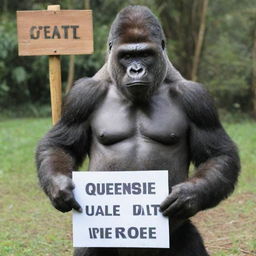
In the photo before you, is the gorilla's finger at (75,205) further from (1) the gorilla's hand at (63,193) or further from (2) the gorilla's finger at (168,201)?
(2) the gorilla's finger at (168,201)

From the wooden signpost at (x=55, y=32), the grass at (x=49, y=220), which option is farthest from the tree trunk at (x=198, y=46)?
the wooden signpost at (x=55, y=32)

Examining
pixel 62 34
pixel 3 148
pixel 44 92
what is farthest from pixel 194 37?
pixel 62 34

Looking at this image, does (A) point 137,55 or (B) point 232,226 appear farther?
(B) point 232,226

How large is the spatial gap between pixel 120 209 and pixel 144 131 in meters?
0.44

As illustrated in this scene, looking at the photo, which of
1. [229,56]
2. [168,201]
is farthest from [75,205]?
[229,56]

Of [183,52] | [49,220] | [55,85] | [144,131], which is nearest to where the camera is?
[144,131]

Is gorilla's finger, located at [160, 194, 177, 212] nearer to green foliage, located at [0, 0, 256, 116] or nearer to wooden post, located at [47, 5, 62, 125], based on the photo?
wooden post, located at [47, 5, 62, 125]

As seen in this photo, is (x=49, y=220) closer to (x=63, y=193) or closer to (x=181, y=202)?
(x=63, y=193)

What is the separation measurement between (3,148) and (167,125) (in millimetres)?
6530

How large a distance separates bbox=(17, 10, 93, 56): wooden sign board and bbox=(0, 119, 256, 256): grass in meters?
1.51

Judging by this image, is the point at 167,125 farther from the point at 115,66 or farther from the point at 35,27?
the point at 35,27

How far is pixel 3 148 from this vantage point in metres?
9.40

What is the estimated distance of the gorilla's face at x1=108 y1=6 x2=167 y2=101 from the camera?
2969 millimetres

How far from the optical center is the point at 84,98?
3307 millimetres
